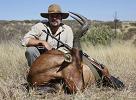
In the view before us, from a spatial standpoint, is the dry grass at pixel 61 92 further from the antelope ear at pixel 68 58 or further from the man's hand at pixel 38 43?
the man's hand at pixel 38 43

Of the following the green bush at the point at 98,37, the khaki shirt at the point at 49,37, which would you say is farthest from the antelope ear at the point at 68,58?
the green bush at the point at 98,37

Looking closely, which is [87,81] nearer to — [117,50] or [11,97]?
[11,97]

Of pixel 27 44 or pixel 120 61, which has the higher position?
pixel 27 44

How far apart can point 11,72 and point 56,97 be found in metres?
2.69

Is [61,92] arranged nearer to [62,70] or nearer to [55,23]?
[62,70]

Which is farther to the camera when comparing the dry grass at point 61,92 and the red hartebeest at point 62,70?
the red hartebeest at point 62,70

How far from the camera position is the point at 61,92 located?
7.06m

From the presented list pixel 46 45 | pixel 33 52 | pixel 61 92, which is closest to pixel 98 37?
pixel 33 52

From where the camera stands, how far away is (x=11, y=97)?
6.37 meters

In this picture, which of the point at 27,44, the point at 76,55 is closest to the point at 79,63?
the point at 76,55

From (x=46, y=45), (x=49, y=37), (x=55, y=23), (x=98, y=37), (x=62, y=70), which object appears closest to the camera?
(x=62, y=70)

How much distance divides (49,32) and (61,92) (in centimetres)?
167

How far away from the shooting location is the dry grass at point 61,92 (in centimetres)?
657

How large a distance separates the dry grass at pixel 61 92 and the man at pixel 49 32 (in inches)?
24.5
